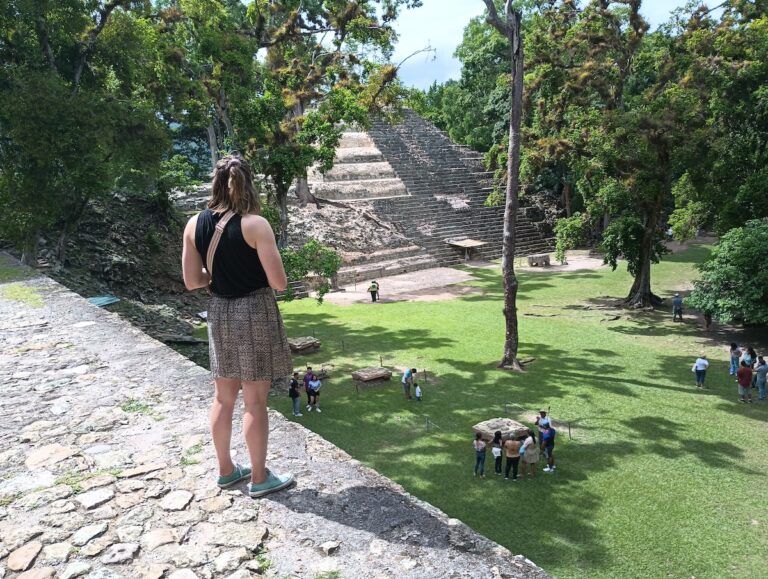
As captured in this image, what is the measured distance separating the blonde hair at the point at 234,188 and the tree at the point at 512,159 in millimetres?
10150

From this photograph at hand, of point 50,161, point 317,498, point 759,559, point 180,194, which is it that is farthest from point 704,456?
point 180,194

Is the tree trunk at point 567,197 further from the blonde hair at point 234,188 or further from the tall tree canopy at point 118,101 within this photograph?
the blonde hair at point 234,188

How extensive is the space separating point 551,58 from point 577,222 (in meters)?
6.05

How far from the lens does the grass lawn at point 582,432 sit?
21.5ft

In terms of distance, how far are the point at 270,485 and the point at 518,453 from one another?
5.72m

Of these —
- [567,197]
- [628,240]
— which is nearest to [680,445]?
[628,240]

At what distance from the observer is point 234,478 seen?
3.04 m

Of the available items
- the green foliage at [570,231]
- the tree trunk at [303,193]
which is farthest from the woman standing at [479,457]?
the tree trunk at [303,193]

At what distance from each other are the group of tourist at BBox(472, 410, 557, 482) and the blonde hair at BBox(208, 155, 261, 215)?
239 inches

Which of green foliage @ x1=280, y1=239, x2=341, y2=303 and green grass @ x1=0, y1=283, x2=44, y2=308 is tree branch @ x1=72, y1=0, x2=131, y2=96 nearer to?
green foliage @ x1=280, y1=239, x2=341, y2=303

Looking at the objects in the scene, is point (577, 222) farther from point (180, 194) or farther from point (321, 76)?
point (180, 194)

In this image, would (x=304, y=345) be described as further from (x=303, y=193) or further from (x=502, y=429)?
(x=303, y=193)

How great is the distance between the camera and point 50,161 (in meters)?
13.2

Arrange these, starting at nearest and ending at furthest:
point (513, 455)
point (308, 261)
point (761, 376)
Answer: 1. point (513, 455)
2. point (761, 376)
3. point (308, 261)
